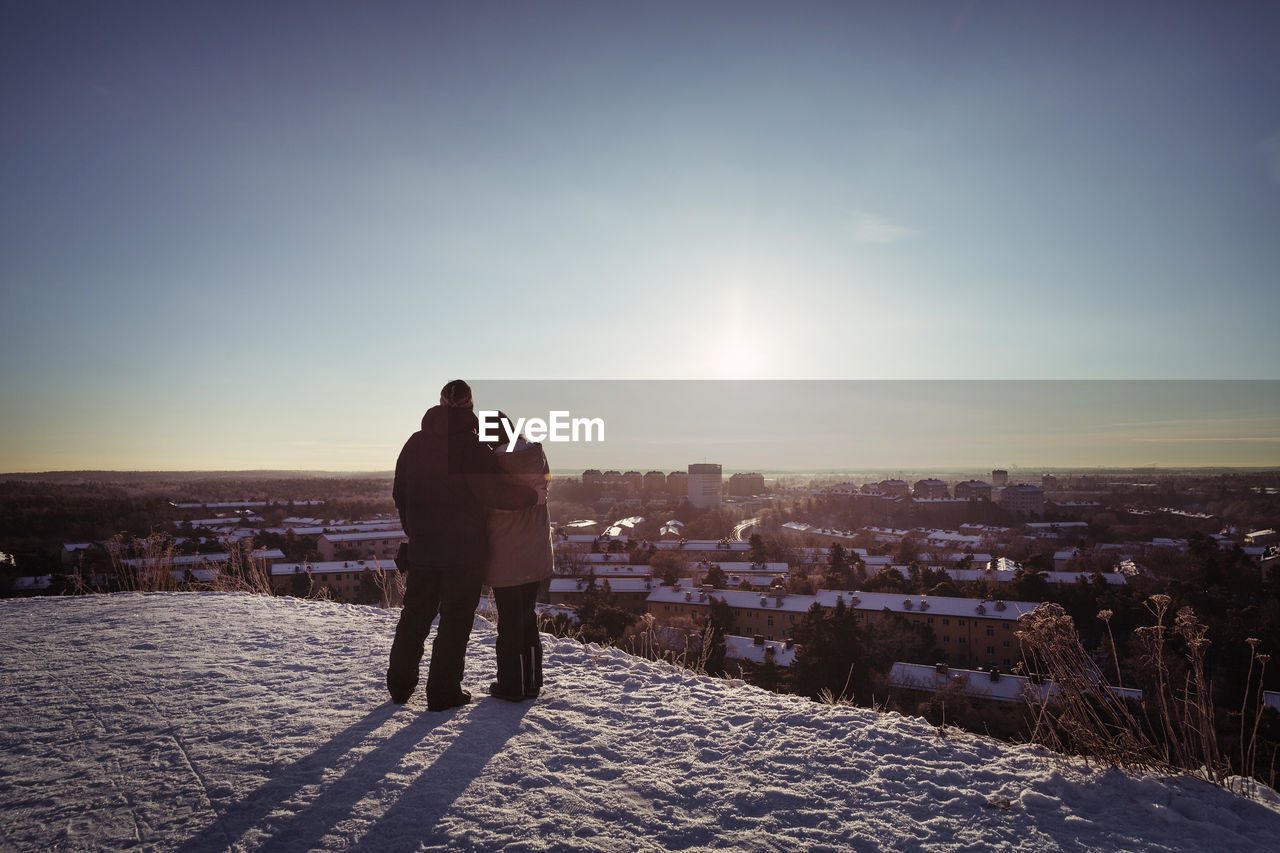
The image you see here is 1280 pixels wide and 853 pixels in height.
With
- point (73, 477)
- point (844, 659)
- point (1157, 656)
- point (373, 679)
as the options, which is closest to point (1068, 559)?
point (844, 659)

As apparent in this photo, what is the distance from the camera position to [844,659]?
43.0ft

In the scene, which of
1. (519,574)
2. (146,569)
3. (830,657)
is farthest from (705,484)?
(519,574)

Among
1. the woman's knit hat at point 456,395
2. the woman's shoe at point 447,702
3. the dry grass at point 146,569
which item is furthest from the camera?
the dry grass at point 146,569

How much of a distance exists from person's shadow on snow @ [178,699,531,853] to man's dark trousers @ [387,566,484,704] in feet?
0.94

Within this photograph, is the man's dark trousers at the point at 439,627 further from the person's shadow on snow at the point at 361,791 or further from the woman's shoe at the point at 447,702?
Answer: the person's shadow on snow at the point at 361,791

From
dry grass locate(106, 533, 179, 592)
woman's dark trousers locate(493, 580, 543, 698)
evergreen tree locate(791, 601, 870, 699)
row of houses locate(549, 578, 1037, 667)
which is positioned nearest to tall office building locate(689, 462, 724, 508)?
row of houses locate(549, 578, 1037, 667)

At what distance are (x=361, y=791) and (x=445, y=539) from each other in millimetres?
1516

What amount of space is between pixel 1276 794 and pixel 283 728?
16.6ft

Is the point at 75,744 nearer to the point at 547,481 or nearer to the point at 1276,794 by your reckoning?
the point at 547,481

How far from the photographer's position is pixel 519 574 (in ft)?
13.8

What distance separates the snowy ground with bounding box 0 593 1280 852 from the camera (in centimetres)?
250

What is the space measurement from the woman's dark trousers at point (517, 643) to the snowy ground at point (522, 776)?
19cm

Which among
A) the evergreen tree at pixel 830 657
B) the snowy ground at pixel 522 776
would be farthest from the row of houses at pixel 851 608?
the snowy ground at pixel 522 776

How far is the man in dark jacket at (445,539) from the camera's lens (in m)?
3.99
